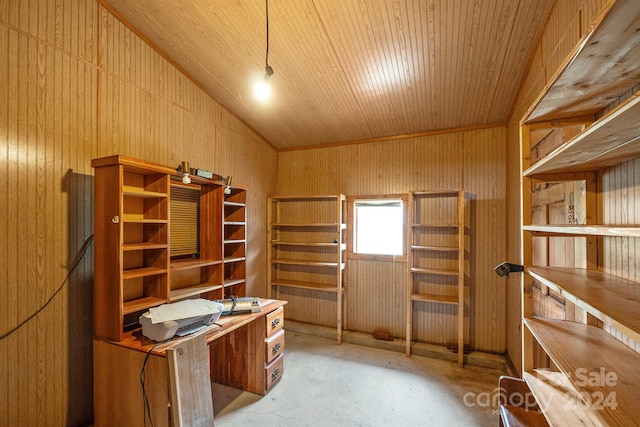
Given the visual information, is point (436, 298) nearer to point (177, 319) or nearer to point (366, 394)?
point (366, 394)

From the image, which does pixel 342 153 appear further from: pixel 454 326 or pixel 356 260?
pixel 454 326

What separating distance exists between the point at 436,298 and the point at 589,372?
8.09 ft

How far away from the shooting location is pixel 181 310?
1.98 metres

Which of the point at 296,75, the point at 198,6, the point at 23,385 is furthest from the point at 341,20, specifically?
the point at 23,385

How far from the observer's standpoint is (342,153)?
396cm

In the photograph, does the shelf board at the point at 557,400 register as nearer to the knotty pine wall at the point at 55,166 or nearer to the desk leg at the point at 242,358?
the desk leg at the point at 242,358

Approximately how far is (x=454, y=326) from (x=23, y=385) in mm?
3939

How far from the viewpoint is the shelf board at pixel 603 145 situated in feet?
2.37

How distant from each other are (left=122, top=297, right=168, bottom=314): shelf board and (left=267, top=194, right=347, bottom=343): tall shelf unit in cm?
187

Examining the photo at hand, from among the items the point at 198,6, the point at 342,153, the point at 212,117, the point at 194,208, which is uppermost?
the point at 198,6

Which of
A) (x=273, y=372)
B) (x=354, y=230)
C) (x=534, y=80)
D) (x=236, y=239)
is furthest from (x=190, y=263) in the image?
(x=534, y=80)

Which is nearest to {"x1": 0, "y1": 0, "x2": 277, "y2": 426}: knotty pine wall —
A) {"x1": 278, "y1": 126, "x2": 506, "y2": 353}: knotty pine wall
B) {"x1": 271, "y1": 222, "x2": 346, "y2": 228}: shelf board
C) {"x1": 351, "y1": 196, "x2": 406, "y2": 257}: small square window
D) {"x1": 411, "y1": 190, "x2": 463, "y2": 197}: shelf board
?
{"x1": 271, "y1": 222, "x2": 346, "y2": 228}: shelf board

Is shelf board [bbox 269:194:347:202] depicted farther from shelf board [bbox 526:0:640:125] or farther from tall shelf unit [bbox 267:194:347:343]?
shelf board [bbox 526:0:640:125]

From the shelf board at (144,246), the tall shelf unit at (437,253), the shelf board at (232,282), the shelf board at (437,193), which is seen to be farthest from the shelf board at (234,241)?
the shelf board at (437,193)
